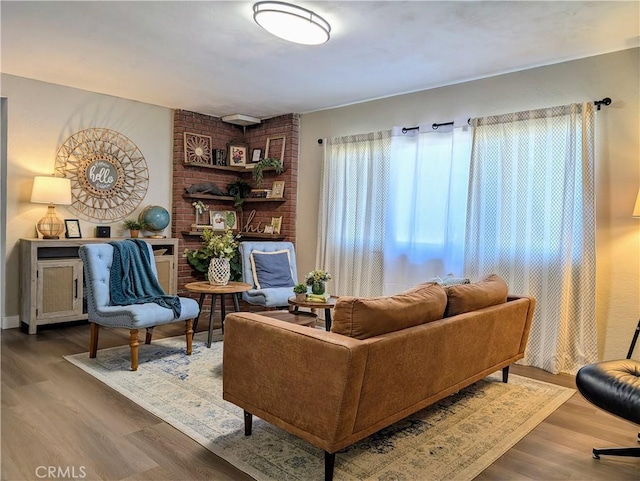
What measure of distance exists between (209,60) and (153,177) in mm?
2099

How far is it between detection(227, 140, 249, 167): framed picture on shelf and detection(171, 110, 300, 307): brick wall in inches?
4.5

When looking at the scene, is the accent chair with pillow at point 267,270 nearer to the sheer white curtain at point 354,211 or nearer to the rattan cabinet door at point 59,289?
the sheer white curtain at point 354,211

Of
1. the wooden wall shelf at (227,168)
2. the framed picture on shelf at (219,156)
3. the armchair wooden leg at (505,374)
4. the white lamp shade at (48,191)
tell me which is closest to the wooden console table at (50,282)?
the white lamp shade at (48,191)

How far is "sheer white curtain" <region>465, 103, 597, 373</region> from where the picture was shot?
136 inches

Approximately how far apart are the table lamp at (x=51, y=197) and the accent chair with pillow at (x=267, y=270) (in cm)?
173

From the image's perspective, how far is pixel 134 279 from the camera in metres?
3.73

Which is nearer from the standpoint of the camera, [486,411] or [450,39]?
[486,411]

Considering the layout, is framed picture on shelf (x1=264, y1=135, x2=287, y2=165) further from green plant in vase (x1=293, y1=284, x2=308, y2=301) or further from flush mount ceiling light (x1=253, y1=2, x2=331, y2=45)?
flush mount ceiling light (x1=253, y1=2, x2=331, y2=45)

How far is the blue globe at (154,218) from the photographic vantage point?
5.09 m

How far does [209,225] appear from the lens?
5785 mm

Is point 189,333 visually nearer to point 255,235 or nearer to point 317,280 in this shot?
point 317,280

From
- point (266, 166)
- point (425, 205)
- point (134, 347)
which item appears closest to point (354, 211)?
point (425, 205)

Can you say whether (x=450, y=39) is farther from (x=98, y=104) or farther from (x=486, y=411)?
(x=98, y=104)

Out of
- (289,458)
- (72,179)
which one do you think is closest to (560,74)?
(289,458)
